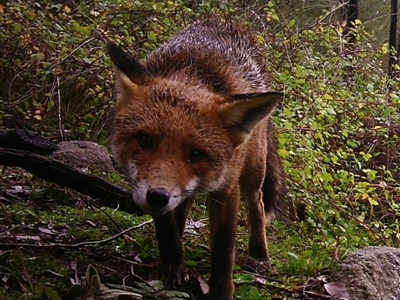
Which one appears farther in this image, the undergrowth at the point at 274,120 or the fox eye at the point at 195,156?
the undergrowth at the point at 274,120

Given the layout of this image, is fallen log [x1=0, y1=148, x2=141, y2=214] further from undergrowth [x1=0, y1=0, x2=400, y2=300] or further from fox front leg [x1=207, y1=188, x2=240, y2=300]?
fox front leg [x1=207, y1=188, x2=240, y2=300]

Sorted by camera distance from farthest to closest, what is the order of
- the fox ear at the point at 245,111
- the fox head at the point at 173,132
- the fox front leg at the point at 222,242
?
the fox front leg at the point at 222,242 < the fox ear at the point at 245,111 < the fox head at the point at 173,132

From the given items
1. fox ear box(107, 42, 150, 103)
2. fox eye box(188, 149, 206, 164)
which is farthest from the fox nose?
fox ear box(107, 42, 150, 103)

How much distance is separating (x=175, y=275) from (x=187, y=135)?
1.03 meters

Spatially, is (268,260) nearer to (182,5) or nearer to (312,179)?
(312,179)

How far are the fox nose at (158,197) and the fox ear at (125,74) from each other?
0.86 m

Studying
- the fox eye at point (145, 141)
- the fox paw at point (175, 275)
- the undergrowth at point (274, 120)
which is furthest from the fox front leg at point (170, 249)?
the fox eye at point (145, 141)

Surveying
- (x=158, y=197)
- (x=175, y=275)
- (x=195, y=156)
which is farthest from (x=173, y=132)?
(x=175, y=275)

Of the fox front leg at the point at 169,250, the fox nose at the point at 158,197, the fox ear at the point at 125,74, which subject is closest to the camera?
the fox nose at the point at 158,197

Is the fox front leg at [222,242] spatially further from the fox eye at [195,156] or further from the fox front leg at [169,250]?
the fox eye at [195,156]

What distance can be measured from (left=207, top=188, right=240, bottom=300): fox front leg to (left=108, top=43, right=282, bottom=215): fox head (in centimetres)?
20

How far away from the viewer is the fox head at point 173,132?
11.8ft

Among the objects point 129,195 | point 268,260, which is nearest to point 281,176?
point 268,260

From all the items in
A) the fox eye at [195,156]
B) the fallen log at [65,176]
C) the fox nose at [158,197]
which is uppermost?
the fox eye at [195,156]
